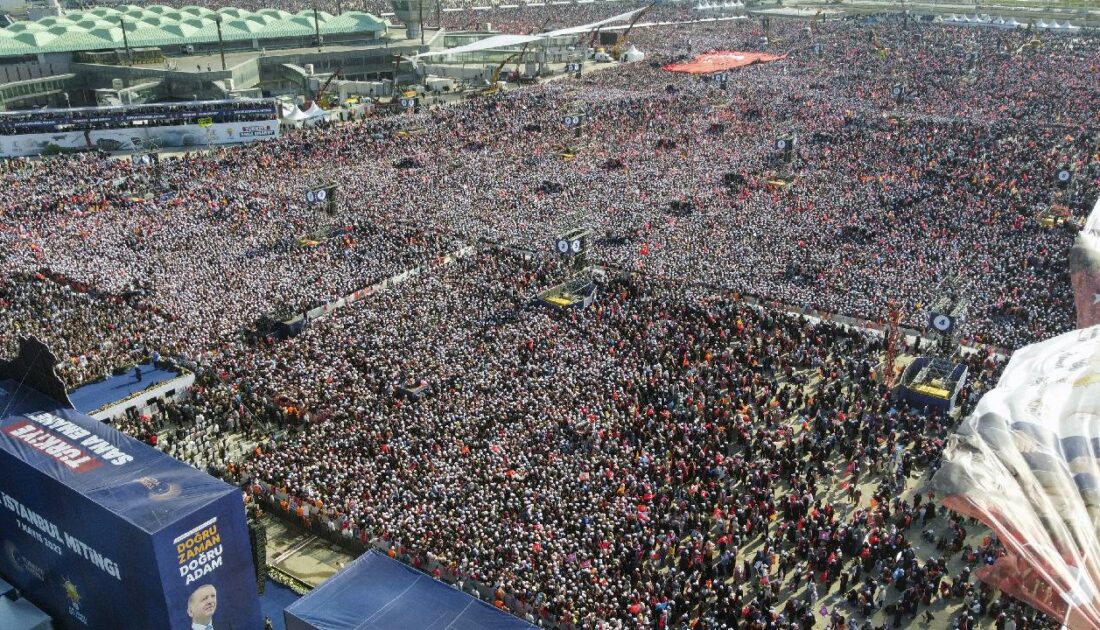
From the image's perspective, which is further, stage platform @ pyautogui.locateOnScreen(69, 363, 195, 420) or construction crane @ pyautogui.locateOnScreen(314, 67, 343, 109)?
construction crane @ pyautogui.locateOnScreen(314, 67, 343, 109)

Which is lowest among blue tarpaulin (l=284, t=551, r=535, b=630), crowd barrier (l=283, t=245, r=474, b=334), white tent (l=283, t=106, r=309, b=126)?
crowd barrier (l=283, t=245, r=474, b=334)

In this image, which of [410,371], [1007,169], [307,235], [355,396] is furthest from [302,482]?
[1007,169]

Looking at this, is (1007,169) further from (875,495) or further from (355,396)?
(355,396)

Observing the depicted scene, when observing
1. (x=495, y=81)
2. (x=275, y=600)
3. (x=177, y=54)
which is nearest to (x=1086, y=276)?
(x=275, y=600)

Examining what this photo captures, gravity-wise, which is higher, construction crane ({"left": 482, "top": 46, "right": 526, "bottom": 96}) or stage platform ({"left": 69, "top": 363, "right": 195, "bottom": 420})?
construction crane ({"left": 482, "top": 46, "right": 526, "bottom": 96})

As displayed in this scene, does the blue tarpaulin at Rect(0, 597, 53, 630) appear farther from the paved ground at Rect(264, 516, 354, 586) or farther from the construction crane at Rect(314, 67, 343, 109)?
the construction crane at Rect(314, 67, 343, 109)

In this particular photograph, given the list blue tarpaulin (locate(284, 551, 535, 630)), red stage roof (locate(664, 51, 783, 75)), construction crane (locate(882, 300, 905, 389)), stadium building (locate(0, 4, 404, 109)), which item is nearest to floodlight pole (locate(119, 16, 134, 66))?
stadium building (locate(0, 4, 404, 109))
